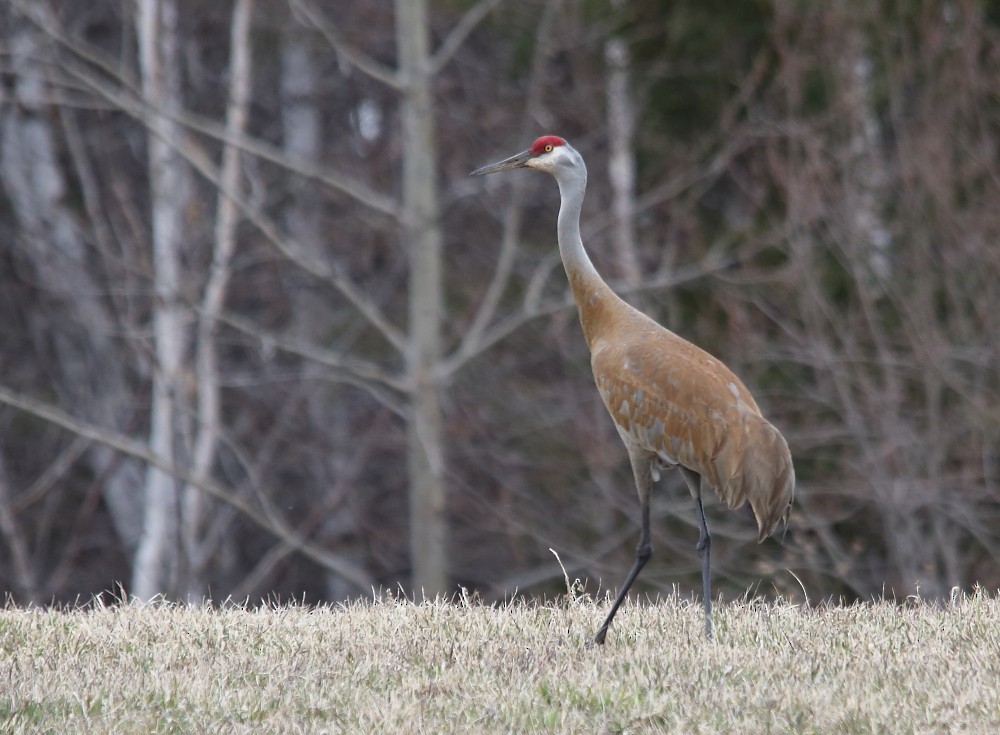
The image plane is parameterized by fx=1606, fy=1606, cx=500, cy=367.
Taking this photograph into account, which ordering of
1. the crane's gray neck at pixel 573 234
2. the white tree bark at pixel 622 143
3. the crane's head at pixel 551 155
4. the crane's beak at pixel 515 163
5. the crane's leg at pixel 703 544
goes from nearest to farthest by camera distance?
the crane's leg at pixel 703 544
the crane's gray neck at pixel 573 234
the crane's head at pixel 551 155
the crane's beak at pixel 515 163
the white tree bark at pixel 622 143

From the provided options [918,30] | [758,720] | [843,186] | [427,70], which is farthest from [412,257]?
[758,720]

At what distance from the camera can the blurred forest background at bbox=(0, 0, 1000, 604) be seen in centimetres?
1304

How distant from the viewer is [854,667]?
5328mm

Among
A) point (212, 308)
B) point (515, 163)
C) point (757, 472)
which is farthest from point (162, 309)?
point (757, 472)

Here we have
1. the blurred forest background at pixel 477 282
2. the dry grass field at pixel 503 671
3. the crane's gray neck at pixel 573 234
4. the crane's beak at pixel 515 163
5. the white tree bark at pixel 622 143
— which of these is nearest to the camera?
the dry grass field at pixel 503 671

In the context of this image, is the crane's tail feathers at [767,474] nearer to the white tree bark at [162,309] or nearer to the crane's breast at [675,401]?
the crane's breast at [675,401]

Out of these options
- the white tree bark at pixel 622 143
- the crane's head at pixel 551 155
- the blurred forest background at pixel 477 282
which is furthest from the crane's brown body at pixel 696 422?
the white tree bark at pixel 622 143

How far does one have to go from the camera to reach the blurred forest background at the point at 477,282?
42.8ft

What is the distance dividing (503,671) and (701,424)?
5.43ft

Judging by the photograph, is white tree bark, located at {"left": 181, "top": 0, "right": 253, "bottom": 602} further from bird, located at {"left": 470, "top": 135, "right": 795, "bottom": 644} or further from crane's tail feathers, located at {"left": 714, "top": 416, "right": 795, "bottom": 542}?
crane's tail feathers, located at {"left": 714, "top": 416, "right": 795, "bottom": 542}

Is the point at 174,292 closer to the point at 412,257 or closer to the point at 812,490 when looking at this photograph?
the point at 412,257

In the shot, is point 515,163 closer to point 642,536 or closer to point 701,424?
point 701,424

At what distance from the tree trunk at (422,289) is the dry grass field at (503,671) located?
22.9 feet

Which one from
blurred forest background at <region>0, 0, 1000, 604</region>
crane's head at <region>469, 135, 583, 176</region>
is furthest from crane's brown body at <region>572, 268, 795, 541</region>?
blurred forest background at <region>0, 0, 1000, 604</region>
